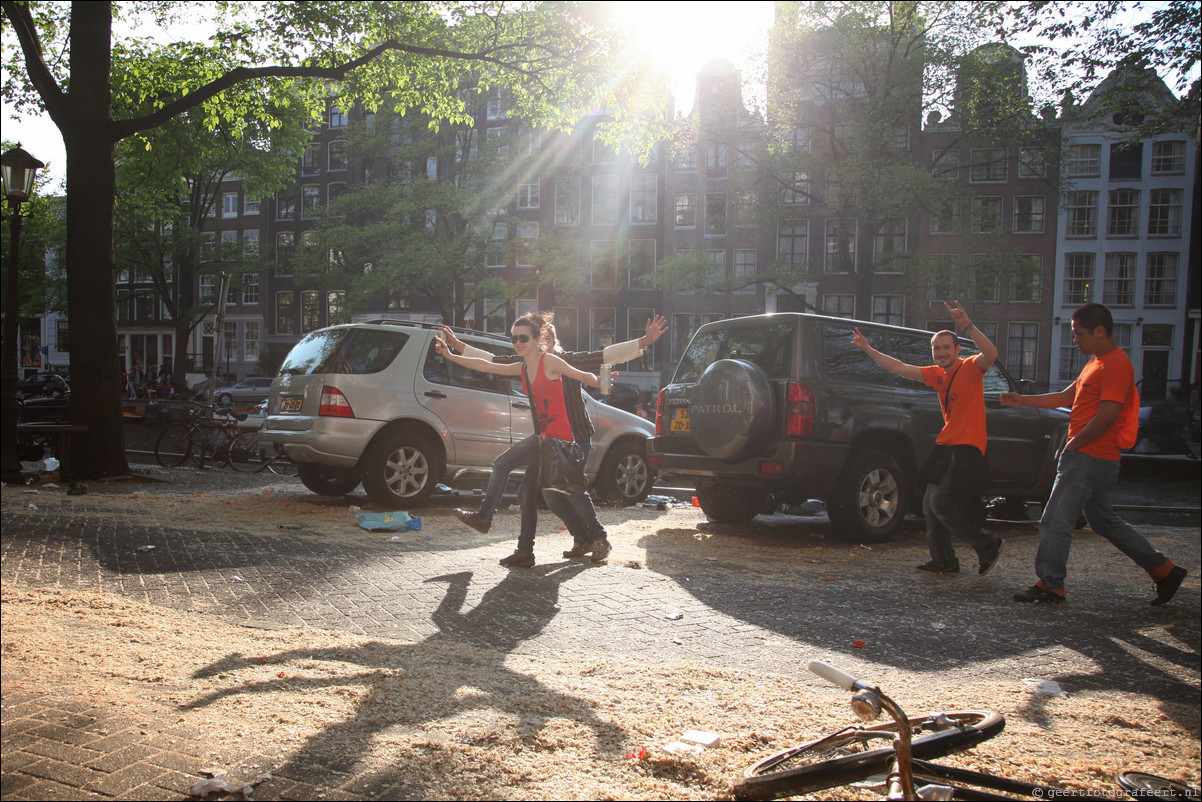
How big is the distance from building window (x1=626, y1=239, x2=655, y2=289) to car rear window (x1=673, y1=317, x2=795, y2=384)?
34.8 meters

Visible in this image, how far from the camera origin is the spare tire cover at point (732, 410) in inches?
297

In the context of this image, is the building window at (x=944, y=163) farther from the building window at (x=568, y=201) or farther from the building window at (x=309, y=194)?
the building window at (x=309, y=194)

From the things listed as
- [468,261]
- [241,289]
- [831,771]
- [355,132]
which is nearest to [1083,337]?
[831,771]

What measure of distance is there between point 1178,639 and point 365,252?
1393 inches

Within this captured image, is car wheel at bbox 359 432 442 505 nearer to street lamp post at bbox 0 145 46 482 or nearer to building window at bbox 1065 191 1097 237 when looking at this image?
street lamp post at bbox 0 145 46 482

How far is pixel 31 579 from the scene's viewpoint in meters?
5.14

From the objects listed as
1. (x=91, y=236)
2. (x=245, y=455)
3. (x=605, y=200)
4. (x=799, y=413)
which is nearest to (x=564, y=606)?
(x=799, y=413)

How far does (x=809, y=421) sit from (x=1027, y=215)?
40946mm

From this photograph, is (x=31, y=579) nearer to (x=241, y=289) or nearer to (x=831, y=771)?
(x=831, y=771)

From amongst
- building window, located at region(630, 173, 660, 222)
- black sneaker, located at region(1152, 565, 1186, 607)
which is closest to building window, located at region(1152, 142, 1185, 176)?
building window, located at region(630, 173, 660, 222)

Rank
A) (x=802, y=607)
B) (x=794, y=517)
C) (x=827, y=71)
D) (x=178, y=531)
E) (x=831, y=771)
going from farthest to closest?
1. (x=827, y=71)
2. (x=794, y=517)
3. (x=178, y=531)
4. (x=802, y=607)
5. (x=831, y=771)

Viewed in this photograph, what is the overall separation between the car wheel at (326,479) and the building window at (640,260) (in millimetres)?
34279

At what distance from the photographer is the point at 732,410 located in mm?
7688

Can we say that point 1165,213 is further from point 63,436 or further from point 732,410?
point 63,436
